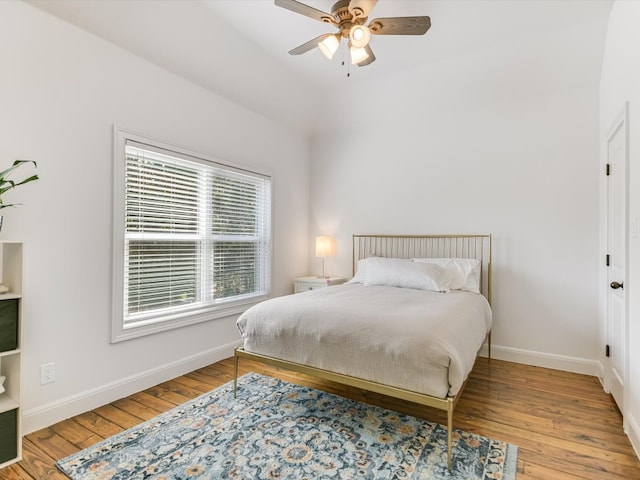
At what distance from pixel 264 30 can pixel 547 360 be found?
13.3ft

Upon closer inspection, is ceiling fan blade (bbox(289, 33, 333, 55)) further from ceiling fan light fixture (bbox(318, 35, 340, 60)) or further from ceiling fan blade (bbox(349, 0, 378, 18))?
ceiling fan blade (bbox(349, 0, 378, 18))

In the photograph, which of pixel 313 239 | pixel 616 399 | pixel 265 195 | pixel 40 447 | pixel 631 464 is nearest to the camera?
pixel 631 464

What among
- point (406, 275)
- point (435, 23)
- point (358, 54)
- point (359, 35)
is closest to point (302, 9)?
point (359, 35)

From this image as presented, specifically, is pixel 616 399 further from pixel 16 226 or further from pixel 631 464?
pixel 16 226

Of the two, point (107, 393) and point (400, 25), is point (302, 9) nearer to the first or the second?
point (400, 25)

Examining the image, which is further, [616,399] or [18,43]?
[616,399]

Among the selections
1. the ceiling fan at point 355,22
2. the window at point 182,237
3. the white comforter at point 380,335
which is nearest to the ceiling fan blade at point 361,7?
the ceiling fan at point 355,22

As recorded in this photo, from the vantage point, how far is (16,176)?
2.10 meters

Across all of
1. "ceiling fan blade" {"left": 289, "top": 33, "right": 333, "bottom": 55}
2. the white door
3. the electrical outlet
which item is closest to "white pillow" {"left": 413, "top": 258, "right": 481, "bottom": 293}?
the white door

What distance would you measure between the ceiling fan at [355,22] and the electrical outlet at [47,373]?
9.06 feet

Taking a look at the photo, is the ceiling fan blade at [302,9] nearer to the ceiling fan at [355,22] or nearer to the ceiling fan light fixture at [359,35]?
the ceiling fan at [355,22]

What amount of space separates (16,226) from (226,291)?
1.92 m

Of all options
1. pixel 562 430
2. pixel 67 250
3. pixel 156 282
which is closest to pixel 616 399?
pixel 562 430

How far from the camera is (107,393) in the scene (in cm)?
255
